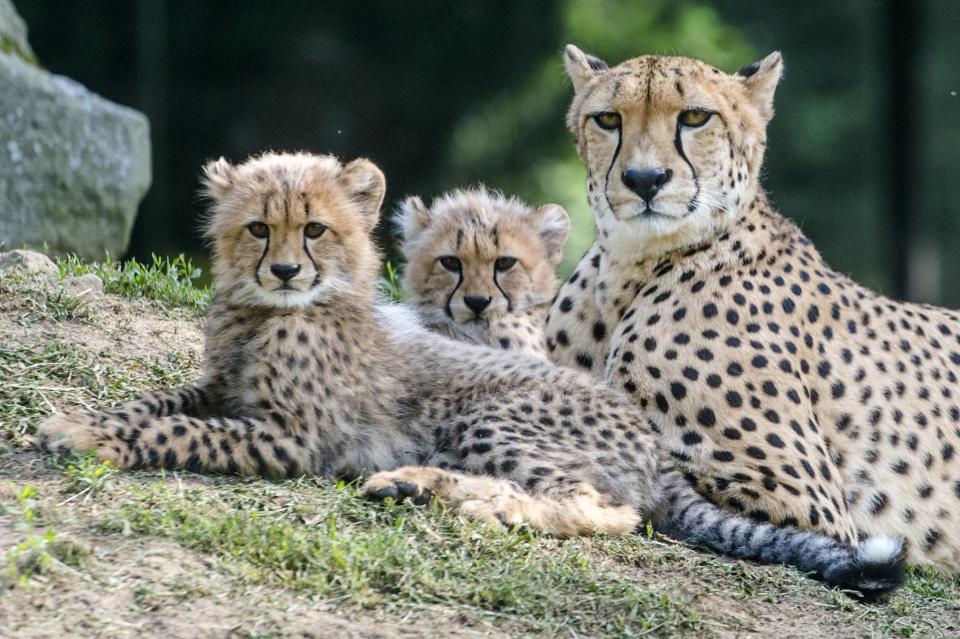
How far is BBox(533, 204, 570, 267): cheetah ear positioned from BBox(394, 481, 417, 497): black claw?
1.79 meters

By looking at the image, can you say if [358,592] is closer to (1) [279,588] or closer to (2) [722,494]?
(1) [279,588]

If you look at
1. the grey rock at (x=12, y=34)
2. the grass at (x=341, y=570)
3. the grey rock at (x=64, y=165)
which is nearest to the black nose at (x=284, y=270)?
the grass at (x=341, y=570)

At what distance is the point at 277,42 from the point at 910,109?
3783mm

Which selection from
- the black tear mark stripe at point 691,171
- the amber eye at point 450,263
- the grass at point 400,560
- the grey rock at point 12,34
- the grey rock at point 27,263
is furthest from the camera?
A: the grey rock at point 12,34

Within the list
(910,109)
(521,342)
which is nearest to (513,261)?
(521,342)

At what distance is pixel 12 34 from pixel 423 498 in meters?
3.43

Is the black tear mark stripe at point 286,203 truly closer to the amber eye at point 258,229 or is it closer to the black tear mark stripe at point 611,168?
the amber eye at point 258,229

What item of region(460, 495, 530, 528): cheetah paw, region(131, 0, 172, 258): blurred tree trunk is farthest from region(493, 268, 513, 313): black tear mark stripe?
region(131, 0, 172, 258): blurred tree trunk

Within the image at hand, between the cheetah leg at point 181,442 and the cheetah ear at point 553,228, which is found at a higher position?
the cheetah ear at point 553,228

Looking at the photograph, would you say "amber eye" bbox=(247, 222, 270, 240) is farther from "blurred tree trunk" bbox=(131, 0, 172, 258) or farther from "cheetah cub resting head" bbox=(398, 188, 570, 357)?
"blurred tree trunk" bbox=(131, 0, 172, 258)

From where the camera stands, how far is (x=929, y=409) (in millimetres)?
3938

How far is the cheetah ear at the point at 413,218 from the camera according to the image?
15.9 ft

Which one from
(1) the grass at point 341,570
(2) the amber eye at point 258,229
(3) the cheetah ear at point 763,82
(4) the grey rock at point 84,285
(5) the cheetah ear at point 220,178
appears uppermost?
(3) the cheetah ear at point 763,82

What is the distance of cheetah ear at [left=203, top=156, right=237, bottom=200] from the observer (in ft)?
→ 12.2
